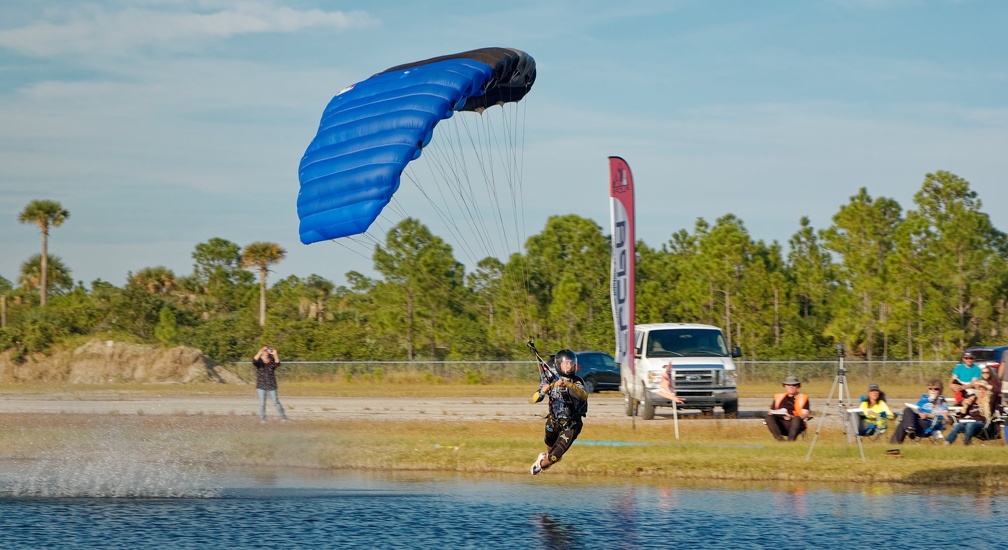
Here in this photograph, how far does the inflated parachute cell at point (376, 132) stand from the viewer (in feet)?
56.7

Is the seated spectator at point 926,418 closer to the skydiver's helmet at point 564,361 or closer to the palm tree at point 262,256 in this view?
the skydiver's helmet at point 564,361

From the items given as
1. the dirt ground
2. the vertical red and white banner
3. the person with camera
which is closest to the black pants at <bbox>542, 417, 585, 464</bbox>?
the vertical red and white banner

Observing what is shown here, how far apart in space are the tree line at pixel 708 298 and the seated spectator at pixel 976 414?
28.2 m

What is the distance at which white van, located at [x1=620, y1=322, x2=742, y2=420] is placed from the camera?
26.2 meters

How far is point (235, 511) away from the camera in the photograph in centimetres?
1466

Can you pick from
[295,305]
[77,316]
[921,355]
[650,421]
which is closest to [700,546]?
[650,421]

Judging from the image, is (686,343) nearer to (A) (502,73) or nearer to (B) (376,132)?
(A) (502,73)

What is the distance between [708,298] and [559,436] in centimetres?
4139

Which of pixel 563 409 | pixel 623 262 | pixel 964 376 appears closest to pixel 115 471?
pixel 563 409

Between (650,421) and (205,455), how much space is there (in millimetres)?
10572

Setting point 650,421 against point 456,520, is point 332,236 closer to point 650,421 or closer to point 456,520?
point 456,520

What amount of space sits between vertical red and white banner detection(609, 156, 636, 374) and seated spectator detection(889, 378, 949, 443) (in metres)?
5.06

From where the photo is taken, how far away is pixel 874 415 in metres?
21.2

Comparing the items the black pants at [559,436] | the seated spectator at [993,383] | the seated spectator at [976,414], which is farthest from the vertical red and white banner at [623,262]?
the black pants at [559,436]
